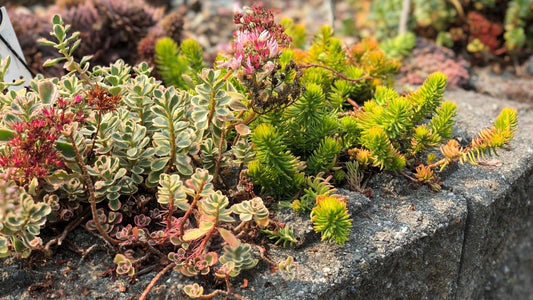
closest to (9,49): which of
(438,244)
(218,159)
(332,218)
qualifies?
(218,159)

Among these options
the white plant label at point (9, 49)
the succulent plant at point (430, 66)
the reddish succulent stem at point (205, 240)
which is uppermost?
the white plant label at point (9, 49)

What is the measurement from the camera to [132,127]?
175 cm

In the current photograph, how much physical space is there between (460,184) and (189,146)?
1205 millimetres

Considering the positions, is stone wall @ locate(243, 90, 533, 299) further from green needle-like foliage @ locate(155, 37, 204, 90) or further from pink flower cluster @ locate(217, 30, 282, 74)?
green needle-like foliage @ locate(155, 37, 204, 90)

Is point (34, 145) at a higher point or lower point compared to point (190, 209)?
higher

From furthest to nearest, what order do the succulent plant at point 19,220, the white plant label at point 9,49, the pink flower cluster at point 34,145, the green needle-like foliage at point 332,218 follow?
the white plant label at point 9,49 < the green needle-like foliage at point 332,218 < the pink flower cluster at point 34,145 < the succulent plant at point 19,220

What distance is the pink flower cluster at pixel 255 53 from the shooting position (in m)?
1.59

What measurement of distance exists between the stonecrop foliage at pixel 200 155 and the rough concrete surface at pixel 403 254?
73mm

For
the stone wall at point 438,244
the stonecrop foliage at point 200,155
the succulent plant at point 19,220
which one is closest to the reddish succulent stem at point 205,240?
the stonecrop foliage at point 200,155

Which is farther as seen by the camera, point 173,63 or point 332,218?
point 173,63

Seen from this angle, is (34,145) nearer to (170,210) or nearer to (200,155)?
(170,210)

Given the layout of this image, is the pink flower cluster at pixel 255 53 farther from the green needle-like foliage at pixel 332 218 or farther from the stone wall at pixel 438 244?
the stone wall at pixel 438 244

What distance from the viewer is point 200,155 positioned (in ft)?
6.26

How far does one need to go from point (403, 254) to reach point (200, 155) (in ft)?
2.78
